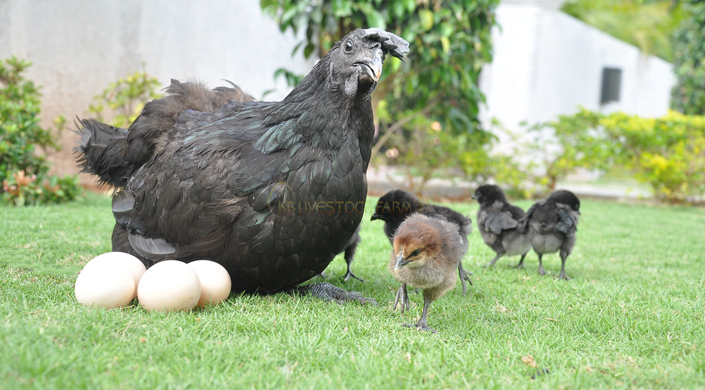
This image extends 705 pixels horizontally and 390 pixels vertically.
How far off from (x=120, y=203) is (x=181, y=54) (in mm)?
6823

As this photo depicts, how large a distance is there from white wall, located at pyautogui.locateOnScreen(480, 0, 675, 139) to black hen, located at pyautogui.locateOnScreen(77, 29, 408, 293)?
9336mm

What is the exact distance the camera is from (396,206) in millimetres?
4086

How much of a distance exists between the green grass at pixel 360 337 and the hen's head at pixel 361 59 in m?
1.35

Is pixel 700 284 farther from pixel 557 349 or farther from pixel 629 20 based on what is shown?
pixel 629 20

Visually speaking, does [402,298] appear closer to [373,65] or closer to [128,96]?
[373,65]

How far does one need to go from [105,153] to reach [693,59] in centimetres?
1535


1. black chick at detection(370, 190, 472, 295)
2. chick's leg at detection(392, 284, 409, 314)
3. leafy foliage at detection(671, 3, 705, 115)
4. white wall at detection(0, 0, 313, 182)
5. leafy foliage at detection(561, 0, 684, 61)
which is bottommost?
chick's leg at detection(392, 284, 409, 314)

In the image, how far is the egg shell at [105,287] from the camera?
2834 mm

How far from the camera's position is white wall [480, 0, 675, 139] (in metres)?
13.1

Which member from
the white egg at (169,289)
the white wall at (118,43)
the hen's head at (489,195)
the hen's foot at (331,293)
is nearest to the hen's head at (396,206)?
the hen's foot at (331,293)

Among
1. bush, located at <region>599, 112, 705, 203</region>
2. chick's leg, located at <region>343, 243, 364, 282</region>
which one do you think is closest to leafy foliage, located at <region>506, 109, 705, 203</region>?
bush, located at <region>599, 112, 705, 203</region>

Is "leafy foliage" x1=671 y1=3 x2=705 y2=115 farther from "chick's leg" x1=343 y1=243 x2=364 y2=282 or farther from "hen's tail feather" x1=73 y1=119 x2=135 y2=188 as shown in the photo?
"hen's tail feather" x1=73 y1=119 x2=135 y2=188

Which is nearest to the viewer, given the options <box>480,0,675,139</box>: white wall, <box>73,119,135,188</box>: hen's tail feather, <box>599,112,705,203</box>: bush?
<box>73,119,135,188</box>: hen's tail feather

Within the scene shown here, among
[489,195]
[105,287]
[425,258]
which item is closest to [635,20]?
[489,195]
